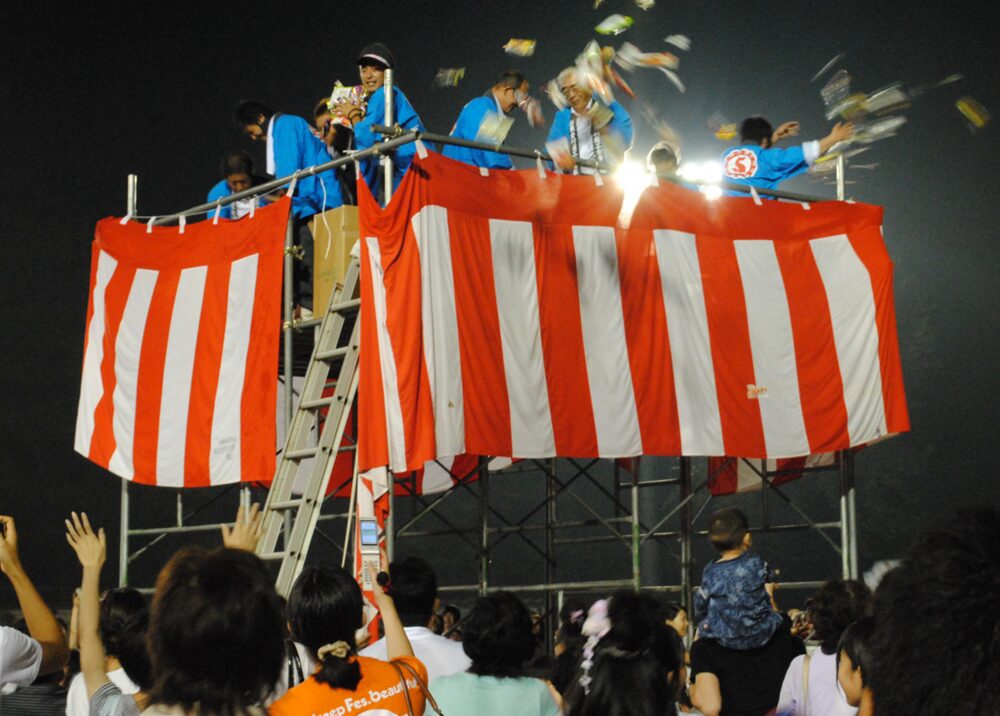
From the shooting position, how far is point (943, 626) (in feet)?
5.80

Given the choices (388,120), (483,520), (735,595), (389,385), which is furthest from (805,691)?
(388,120)

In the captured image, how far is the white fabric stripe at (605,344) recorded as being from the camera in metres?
8.62

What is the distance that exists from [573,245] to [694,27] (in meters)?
8.12

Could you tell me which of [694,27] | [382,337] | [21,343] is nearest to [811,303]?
[382,337]

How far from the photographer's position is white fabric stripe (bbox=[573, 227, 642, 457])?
8.62 m

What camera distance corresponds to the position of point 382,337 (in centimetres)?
793

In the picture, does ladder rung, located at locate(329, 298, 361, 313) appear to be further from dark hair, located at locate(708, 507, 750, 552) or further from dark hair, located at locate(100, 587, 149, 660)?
dark hair, located at locate(100, 587, 149, 660)

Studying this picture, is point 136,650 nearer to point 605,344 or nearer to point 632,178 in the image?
point 605,344

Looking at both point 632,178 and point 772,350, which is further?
point 772,350

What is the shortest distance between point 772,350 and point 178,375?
4.59 m

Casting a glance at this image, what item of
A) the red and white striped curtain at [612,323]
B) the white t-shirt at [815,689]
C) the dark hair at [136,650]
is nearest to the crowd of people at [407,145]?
the red and white striped curtain at [612,323]

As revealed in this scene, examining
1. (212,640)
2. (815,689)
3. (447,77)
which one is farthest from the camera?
(447,77)

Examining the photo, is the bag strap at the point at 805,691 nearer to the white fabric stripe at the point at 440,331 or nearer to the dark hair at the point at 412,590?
the dark hair at the point at 412,590

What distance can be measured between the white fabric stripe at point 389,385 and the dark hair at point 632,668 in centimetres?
411
